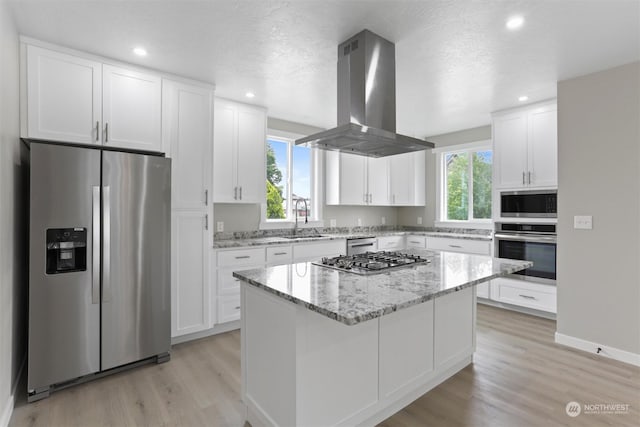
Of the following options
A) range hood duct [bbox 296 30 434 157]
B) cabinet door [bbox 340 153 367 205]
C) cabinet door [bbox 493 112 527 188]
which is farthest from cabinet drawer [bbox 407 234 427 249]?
range hood duct [bbox 296 30 434 157]

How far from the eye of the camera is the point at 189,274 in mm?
3113

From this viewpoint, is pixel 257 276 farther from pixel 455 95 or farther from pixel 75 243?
pixel 455 95

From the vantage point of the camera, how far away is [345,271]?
6.81 feet

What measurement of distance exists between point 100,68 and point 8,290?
1745 millimetres

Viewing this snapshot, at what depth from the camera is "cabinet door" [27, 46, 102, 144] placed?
2.36 m

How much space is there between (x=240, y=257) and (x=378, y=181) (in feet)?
8.96

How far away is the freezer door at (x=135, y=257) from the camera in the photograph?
2.47m

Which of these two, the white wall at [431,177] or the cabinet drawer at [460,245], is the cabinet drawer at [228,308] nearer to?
the cabinet drawer at [460,245]

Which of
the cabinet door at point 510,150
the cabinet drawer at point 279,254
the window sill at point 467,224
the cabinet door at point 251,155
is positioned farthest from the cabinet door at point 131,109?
the window sill at point 467,224

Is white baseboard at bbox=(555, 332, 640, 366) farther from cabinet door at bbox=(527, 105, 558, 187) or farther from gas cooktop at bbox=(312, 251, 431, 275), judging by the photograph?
gas cooktop at bbox=(312, 251, 431, 275)

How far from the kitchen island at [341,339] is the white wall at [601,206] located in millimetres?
1369

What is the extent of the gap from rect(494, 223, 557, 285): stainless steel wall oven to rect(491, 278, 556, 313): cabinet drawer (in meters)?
0.08

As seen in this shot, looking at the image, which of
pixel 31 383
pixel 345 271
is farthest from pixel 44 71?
pixel 345 271

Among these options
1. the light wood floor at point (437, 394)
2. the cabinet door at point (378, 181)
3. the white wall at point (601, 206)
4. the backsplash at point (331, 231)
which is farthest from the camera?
the cabinet door at point (378, 181)
